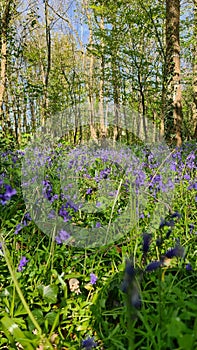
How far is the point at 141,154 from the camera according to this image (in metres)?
4.78

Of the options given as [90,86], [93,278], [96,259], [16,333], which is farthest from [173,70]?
[90,86]

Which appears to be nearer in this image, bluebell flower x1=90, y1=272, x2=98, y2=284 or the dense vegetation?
the dense vegetation

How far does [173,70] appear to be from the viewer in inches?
273

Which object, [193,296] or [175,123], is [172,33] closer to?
[175,123]

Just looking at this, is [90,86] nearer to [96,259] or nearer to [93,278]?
[96,259]

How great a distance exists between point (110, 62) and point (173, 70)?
6441 mm

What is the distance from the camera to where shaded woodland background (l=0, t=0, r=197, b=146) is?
7012 mm

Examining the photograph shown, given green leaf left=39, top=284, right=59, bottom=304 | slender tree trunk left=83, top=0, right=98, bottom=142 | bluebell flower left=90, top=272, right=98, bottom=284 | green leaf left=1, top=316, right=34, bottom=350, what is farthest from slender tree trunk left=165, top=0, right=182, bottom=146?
slender tree trunk left=83, top=0, right=98, bottom=142

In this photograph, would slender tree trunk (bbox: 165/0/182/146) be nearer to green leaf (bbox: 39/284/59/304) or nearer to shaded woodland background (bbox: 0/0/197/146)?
shaded woodland background (bbox: 0/0/197/146)

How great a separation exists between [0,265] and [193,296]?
0.95m

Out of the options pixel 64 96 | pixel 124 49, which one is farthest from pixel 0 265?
pixel 64 96

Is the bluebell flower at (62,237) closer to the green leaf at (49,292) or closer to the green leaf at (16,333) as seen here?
the green leaf at (49,292)

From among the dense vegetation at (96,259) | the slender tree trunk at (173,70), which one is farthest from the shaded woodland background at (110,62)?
the dense vegetation at (96,259)

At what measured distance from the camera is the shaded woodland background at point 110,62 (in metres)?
Answer: 7.01
